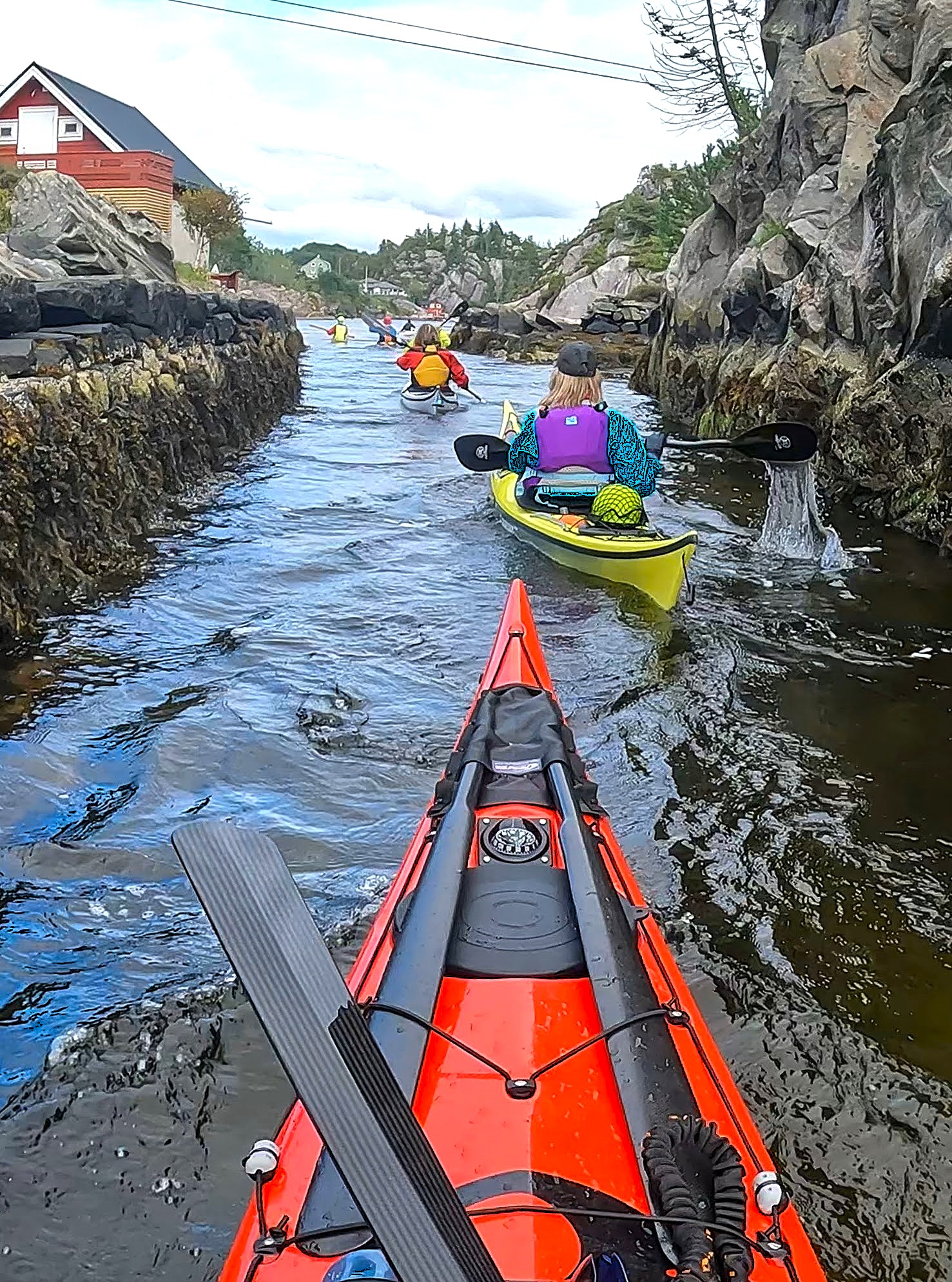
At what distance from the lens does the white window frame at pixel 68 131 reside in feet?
87.1

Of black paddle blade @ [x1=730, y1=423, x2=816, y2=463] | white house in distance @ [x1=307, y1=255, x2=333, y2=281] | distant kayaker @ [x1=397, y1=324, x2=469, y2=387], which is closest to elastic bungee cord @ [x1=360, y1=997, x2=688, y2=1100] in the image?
black paddle blade @ [x1=730, y1=423, x2=816, y2=463]

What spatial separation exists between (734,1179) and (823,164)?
13.8 m

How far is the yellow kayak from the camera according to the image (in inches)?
254

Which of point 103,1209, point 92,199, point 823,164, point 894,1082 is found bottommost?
point 103,1209

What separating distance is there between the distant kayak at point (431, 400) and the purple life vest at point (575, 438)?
9.17m

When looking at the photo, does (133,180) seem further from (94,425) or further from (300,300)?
(300,300)

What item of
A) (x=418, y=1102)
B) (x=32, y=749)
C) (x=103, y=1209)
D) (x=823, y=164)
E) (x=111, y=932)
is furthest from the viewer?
(x=823, y=164)

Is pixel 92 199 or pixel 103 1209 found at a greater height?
→ pixel 92 199

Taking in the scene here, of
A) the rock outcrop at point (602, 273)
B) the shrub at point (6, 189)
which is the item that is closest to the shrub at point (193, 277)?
the shrub at point (6, 189)

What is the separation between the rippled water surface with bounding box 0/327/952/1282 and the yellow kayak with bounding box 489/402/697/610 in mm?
154

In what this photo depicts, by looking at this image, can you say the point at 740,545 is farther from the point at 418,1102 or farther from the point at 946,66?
the point at 418,1102

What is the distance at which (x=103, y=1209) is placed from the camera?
97.7 inches

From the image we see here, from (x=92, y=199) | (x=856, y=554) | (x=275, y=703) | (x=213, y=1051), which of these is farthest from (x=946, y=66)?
(x=92, y=199)

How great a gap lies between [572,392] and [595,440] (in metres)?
0.36
